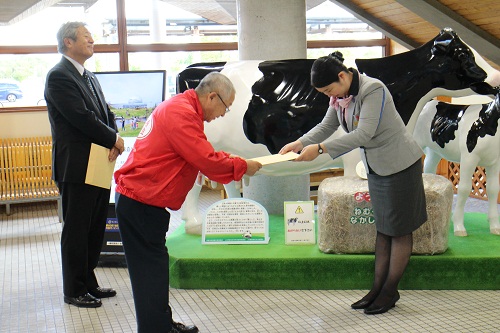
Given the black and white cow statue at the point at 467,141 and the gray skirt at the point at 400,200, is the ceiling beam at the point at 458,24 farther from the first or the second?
the gray skirt at the point at 400,200

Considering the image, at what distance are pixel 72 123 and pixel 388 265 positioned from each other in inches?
76.6

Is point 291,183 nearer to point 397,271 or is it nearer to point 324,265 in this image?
point 324,265

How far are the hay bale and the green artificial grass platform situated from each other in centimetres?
7

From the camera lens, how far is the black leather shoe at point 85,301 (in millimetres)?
3734

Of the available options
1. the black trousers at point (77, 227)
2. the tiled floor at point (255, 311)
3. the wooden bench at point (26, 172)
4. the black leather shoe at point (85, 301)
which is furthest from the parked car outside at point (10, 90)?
the black leather shoe at point (85, 301)

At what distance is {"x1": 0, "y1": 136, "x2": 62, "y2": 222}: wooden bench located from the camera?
21.5ft

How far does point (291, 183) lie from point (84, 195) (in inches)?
83.2

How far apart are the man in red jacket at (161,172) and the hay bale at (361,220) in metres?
1.19

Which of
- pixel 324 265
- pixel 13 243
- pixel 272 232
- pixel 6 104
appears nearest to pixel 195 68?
pixel 272 232

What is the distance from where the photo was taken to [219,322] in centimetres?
347

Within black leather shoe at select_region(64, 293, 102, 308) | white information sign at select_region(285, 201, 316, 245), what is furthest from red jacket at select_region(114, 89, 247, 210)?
white information sign at select_region(285, 201, 316, 245)

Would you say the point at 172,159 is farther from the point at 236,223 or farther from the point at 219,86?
the point at 236,223

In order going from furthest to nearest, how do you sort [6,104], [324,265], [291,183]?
[6,104]
[291,183]
[324,265]

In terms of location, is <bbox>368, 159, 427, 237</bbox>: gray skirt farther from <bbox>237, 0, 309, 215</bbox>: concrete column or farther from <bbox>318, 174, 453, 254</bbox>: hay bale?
<bbox>237, 0, 309, 215</bbox>: concrete column
